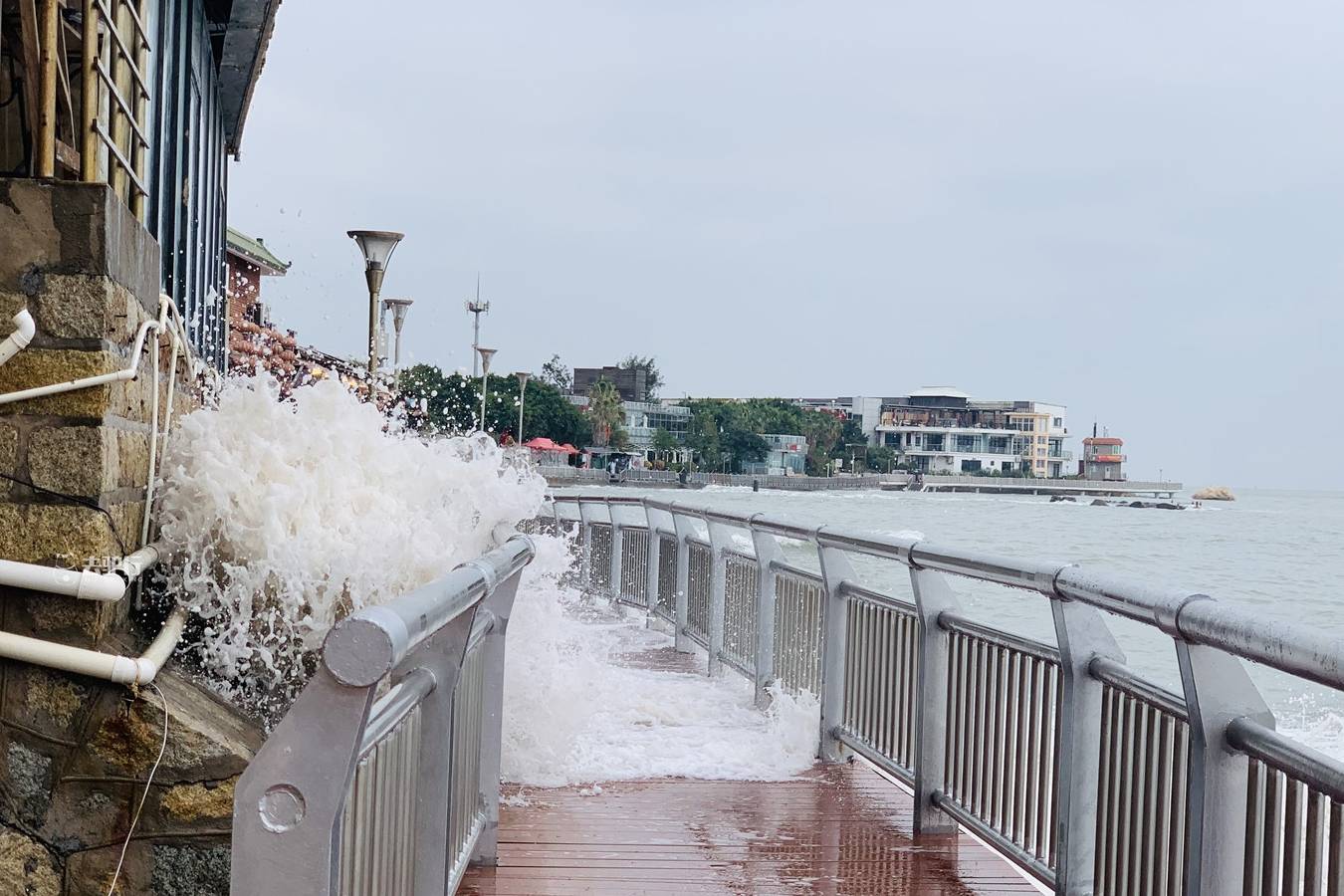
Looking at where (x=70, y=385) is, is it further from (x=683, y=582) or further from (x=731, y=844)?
(x=683, y=582)

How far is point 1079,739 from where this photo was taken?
13.8ft

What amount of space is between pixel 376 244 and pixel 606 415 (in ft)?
457

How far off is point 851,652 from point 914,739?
3.08 feet

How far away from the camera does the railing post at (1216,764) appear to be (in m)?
3.16

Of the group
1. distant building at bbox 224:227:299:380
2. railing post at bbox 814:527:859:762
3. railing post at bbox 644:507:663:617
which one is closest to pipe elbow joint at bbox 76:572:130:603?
railing post at bbox 814:527:859:762

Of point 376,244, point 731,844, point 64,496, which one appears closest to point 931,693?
point 731,844

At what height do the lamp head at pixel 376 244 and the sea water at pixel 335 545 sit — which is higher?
the lamp head at pixel 376 244

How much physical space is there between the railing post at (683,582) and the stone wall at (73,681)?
24.0 ft

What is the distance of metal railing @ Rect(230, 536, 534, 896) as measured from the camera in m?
2.13

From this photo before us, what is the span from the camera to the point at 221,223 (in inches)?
Result: 486

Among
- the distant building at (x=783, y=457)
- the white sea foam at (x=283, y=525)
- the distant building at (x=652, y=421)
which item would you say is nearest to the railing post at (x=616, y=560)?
the white sea foam at (x=283, y=525)

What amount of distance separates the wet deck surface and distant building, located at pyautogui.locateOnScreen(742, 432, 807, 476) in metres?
174

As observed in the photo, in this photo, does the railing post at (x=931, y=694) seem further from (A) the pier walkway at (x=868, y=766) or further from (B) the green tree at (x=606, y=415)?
(B) the green tree at (x=606, y=415)

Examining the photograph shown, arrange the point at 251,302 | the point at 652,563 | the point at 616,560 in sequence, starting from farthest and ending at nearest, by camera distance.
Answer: the point at 251,302
the point at 616,560
the point at 652,563
